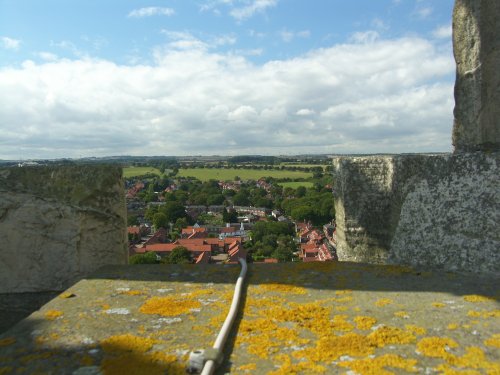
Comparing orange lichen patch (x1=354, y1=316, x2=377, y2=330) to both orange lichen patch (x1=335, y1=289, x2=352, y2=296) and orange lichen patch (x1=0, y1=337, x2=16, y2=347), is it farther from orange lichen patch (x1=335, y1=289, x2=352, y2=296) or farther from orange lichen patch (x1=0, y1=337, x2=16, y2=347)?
orange lichen patch (x1=0, y1=337, x2=16, y2=347)

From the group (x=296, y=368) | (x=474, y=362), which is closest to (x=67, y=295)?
(x=296, y=368)

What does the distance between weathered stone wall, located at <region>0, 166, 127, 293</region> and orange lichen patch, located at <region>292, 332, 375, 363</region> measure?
262 centimetres

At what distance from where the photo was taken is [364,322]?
261 cm

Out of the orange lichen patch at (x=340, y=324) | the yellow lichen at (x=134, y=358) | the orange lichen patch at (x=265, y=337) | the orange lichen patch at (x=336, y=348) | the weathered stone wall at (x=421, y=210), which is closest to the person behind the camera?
the yellow lichen at (x=134, y=358)

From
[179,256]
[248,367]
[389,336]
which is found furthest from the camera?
[179,256]

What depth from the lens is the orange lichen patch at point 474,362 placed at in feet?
6.54

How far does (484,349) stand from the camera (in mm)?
2189

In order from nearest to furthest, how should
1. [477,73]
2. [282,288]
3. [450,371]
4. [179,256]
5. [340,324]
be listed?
[450,371] < [340,324] < [282,288] < [477,73] < [179,256]

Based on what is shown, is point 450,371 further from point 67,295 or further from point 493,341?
point 67,295

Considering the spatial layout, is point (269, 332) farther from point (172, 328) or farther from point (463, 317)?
point (463, 317)

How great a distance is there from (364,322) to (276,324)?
55cm

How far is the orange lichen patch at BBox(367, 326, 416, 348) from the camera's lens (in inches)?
90.8

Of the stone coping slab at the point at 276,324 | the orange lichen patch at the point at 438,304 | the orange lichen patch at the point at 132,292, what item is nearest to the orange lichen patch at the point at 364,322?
the stone coping slab at the point at 276,324

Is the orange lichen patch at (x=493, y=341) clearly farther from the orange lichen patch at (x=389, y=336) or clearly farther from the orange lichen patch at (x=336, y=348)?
the orange lichen patch at (x=336, y=348)
